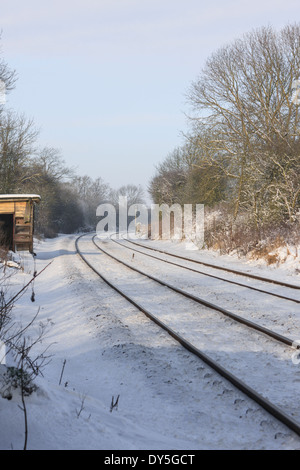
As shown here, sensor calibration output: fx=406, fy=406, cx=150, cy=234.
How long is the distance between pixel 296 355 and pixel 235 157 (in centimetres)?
1732

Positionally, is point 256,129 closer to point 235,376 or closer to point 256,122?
point 256,122

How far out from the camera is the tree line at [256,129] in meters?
18.0

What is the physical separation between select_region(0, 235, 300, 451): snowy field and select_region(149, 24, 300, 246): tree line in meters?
9.70

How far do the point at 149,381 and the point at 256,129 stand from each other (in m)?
17.5

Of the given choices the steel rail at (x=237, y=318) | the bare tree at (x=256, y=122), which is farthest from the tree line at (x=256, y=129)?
the steel rail at (x=237, y=318)

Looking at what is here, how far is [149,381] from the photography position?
4.81m

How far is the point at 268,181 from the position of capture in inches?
735

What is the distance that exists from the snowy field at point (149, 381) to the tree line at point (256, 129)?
9701 mm

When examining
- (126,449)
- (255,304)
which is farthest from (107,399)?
(255,304)

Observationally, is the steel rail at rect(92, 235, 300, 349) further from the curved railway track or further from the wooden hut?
the wooden hut

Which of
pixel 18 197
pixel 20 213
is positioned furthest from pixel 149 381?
pixel 20 213

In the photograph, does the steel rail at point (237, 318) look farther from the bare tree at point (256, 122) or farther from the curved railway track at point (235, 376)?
the bare tree at point (256, 122)

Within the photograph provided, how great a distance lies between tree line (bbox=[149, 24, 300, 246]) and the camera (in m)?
18.0
